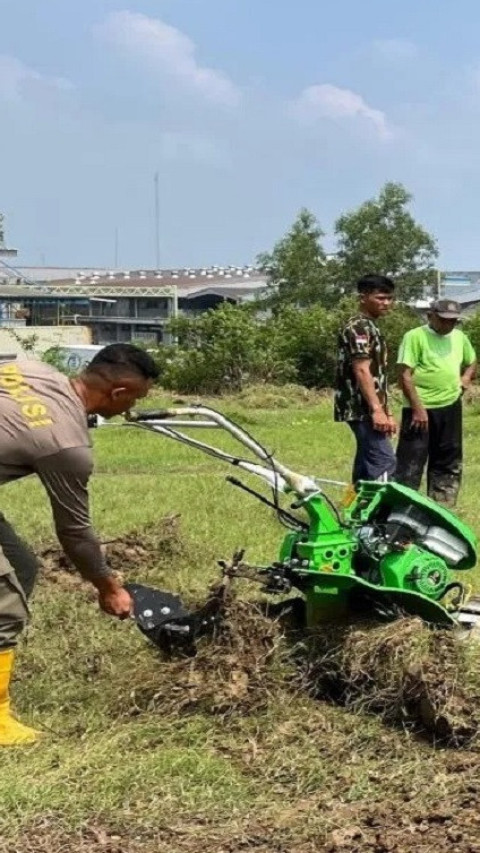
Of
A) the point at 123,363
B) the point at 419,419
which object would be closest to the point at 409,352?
the point at 419,419

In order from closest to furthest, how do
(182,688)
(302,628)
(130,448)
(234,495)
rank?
(182,688)
(302,628)
(234,495)
(130,448)

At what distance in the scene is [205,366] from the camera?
24641 millimetres

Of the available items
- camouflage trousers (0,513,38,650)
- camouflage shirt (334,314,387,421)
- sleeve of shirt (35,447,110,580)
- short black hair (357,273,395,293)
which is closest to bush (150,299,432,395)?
camouflage shirt (334,314,387,421)

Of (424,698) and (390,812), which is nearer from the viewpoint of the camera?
(390,812)

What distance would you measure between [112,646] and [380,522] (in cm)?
135

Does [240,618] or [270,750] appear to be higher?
[240,618]

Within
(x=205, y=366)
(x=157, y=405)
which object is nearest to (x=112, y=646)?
(x=157, y=405)

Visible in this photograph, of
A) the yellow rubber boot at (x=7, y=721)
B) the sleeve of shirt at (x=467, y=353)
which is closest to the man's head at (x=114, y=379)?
the yellow rubber boot at (x=7, y=721)

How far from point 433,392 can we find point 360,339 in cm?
117

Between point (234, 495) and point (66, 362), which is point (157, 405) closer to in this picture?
point (66, 362)

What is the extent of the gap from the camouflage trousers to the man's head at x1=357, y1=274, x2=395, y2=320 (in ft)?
10.3

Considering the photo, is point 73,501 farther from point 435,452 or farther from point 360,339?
point 435,452

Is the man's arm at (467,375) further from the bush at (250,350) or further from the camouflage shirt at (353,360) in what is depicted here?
the bush at (250,350)

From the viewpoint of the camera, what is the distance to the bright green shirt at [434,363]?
308 inches
